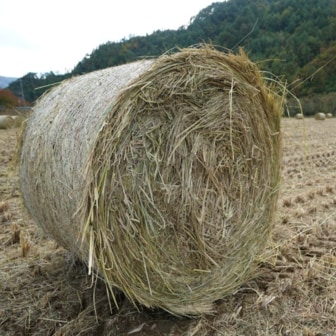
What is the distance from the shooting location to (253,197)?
2.85 m

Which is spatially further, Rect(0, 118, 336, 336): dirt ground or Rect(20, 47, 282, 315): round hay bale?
Rect(0, 118, 336, 336): dirt ground

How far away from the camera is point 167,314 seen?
8.63ft

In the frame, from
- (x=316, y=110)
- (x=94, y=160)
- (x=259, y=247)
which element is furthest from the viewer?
(x=316, y=110)

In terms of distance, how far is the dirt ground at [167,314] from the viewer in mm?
2414

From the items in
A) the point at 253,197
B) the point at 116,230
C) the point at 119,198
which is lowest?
the point at 253,197

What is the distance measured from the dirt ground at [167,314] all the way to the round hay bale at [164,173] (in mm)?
139

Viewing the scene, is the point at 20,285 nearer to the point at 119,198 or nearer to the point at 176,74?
the point at 119,198

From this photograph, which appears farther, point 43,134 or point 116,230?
point 43,134

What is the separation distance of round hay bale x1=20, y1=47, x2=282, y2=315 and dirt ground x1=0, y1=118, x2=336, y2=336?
14 centimetres

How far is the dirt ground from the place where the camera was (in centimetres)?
241

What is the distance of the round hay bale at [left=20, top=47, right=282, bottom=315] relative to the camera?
2.16 metres

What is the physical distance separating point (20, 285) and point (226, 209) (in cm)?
167

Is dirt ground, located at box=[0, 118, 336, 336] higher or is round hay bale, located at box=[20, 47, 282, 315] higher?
round hay bale, located at box=[20, 47, 282, 315]

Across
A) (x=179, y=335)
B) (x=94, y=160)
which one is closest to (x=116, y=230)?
(x=94, y=160)
